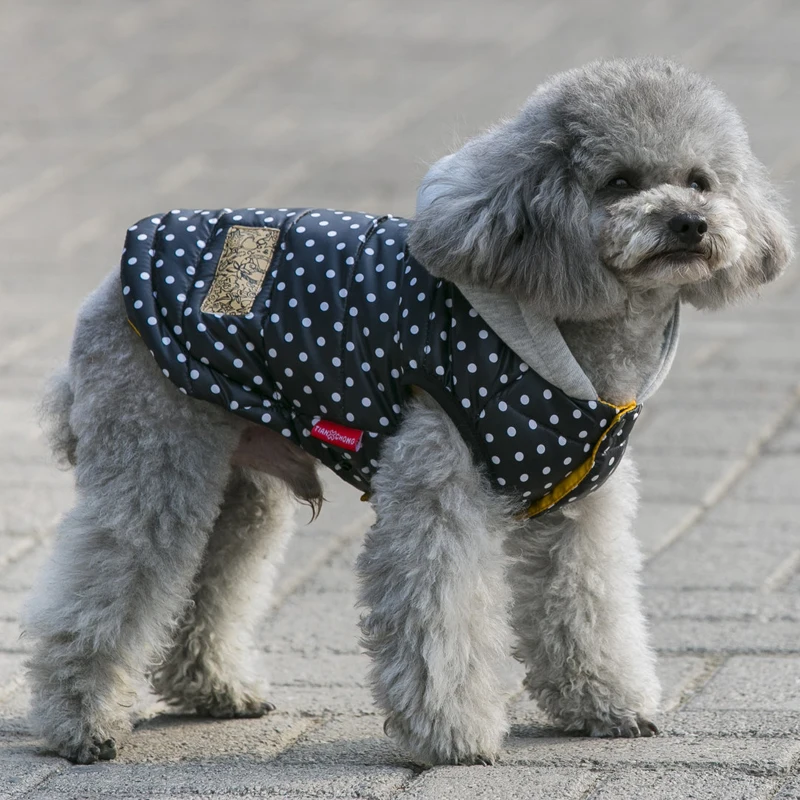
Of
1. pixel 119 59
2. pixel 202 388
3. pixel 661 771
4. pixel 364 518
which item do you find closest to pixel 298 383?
pixel 202 388

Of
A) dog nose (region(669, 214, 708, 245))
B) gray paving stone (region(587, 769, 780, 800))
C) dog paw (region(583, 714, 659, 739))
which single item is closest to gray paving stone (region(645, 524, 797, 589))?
dog paw (region(583, 714, 659, 739))

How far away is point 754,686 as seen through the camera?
371 centimetres

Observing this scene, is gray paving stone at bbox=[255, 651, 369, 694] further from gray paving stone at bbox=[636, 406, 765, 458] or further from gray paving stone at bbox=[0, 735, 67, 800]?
gray paving stone at bbox=[636, 406, 765, 458]

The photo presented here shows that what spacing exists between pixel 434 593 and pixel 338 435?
44 centimetres

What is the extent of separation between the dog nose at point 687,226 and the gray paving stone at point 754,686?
4.11 ft

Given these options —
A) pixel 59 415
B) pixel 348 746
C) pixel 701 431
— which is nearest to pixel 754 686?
pixel 348 746

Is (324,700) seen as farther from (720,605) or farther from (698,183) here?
(698,183)

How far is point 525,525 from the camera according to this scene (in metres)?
3.48

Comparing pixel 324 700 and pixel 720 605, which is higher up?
pixel 720 605

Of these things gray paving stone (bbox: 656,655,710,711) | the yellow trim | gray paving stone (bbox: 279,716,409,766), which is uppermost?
the yellow trim

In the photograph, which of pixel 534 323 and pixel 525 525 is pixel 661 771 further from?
pixel 534 323

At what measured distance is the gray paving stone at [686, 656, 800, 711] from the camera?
3.56m

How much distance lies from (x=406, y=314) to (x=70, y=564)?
3.41ft

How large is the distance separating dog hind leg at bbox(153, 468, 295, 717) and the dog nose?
1.32 meters
